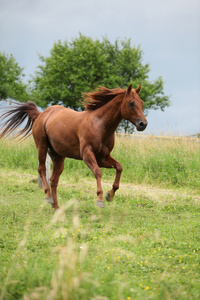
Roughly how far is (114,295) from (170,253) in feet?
6.94

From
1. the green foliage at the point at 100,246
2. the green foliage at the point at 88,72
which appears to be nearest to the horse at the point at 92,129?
the green foliage at the point at 100,246

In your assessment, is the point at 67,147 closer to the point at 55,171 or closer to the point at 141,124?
the point at 55,171

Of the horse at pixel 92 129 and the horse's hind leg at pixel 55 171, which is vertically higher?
the horse at pixel 92 129

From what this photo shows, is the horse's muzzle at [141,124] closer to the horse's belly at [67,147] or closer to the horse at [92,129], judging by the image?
the horse at [92,129]

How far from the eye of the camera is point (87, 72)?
33781mm

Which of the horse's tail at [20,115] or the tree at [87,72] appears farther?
the tree at [87,72]

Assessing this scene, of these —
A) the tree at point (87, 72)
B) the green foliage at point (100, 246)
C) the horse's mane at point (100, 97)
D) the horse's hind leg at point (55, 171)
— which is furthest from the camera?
the tree at point (87, 72)

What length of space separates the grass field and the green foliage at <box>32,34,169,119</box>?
835 inches

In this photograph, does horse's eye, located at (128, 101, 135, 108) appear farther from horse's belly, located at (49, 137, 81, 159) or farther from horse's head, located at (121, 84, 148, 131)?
horse's belly, located at (49, 137, 81, 159)

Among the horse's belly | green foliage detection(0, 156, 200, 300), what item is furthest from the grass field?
the horse's belly

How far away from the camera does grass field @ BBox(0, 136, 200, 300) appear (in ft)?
10.1

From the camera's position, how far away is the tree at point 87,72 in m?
33.9

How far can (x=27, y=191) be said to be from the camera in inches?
381

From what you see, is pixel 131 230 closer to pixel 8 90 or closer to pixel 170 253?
pixel 170 253
